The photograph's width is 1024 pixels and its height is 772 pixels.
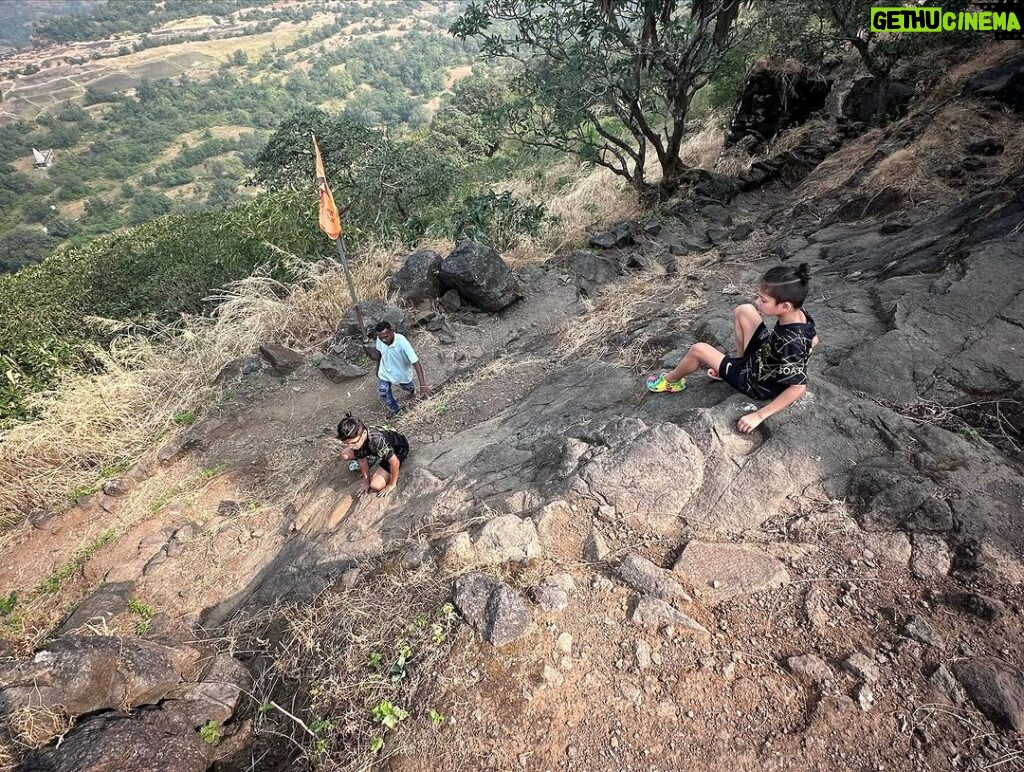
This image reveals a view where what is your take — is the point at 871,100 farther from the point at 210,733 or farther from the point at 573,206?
the point at 210,733

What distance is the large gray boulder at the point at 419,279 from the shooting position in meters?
7.14

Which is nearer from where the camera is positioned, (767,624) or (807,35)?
(767,624)

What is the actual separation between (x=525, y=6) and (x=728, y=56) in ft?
11.9

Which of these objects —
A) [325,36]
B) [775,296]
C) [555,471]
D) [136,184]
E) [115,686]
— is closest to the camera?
[115,686]

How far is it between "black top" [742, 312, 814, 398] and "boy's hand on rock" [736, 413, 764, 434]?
0.76 feet

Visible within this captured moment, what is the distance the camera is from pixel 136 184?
2427 inches

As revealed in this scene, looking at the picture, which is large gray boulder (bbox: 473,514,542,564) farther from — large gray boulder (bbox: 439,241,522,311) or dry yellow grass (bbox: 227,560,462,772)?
large gray boulder (bbox: 439,241,522,311)

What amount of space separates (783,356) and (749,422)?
41cm

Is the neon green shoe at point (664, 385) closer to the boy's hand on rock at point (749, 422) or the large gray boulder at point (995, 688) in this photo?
the boy's hand on rock at point (749, 422)

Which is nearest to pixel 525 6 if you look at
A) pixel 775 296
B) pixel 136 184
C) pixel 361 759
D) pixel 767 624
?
pixel 775 296

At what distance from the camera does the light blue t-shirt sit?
5.13 metres

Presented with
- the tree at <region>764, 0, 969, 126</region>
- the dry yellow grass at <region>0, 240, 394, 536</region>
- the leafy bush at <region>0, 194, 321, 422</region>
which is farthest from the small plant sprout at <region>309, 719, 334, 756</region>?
the tree at <region>764, 0, 969, 126</region>

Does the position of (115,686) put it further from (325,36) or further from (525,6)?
(325,36)

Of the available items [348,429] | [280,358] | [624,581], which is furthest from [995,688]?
[280,358]
